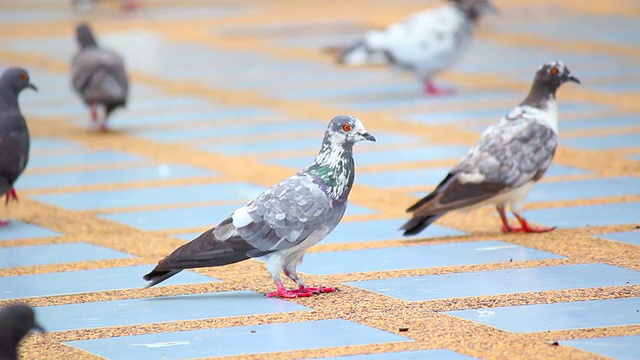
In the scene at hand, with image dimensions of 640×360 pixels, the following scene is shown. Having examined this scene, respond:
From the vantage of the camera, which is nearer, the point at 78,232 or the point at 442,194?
the point at 442,194

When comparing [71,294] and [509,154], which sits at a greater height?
[509,154]

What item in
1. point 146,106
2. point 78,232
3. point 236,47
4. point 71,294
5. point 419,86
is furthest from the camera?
point 236,47

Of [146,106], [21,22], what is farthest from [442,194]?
[21,22]

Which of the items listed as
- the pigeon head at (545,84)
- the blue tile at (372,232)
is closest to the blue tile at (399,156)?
the blue tile at (372,232)

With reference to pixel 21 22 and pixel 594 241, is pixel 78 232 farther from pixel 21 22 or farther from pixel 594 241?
pixel 21 22

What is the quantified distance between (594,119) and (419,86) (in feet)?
10.2

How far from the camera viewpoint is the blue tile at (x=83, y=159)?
10.2 m

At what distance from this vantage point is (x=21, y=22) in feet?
71.5

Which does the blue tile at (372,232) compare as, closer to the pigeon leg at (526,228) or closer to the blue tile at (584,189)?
the pigeon leg at (526,228)

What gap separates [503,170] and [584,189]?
156 centimetres

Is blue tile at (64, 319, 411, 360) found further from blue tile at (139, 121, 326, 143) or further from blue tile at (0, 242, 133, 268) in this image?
blue tile at (139, 121, 326, 143)

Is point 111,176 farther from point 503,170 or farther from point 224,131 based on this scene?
point 503,170

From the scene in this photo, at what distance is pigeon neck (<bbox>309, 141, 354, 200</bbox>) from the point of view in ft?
19.2

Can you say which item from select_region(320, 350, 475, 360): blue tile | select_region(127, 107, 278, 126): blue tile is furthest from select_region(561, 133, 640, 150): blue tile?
select_region(320, 350, 475, 360): blue tile
